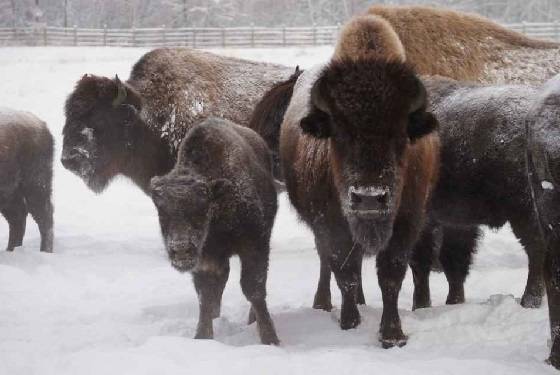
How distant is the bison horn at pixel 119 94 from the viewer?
7.97 m

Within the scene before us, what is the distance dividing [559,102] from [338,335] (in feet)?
7.30

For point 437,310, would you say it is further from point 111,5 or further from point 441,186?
point 111,5

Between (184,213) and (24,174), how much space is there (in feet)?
18.7

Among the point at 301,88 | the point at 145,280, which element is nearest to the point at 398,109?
the point at 301,88

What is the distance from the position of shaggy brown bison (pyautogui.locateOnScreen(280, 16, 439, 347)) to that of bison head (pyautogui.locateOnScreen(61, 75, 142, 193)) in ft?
11.1

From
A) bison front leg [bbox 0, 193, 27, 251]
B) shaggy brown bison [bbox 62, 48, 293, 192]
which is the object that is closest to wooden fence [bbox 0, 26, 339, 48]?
bison front leg [bbox 0, 193, 27, 251]

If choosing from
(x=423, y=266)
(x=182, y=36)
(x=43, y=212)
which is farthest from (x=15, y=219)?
(x=182, y=36)

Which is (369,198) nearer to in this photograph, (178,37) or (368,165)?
(368,165)

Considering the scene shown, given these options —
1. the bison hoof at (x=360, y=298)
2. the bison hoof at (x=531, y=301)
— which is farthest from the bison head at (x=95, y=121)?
the bison hoof at (x=531, y=301)

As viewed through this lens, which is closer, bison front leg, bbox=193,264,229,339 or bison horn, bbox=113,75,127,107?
bison front leg, bbox=193,264,229,339

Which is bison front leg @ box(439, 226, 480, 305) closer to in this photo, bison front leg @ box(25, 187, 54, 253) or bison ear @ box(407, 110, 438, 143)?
bison ear @ box(407, 110, 438, 143)

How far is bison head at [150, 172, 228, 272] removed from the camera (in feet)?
16.1

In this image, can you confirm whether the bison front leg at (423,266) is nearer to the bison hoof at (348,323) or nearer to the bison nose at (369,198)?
the bison hoof at (348,323)

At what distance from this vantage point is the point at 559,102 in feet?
12.9
